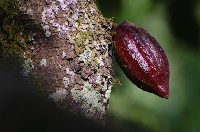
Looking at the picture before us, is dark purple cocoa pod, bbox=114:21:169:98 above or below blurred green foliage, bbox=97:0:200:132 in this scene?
below

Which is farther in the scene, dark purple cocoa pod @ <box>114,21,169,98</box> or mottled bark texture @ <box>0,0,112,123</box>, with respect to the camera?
dark purple cocoa pod @ <box>114,21,169,98</box>

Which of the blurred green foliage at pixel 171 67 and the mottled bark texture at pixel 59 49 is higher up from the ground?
the blurred green foliage at pixel 171 67

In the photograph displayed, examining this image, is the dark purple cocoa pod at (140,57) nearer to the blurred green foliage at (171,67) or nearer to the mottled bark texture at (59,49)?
the mottled bark texture at (59,49)

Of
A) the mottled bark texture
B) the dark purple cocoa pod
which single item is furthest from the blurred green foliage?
the mottled bark texture

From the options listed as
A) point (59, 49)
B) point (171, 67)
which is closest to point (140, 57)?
point (59, 49)

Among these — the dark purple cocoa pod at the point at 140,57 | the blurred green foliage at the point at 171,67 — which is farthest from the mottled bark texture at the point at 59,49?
the blurred green foliage at the point at 171,67

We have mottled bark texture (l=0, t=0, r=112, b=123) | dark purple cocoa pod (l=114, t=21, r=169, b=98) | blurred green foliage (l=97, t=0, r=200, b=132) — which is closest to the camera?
mottled bark texture (l=0, t=0, r=112, b=123)

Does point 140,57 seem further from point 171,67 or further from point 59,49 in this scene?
point 171,67

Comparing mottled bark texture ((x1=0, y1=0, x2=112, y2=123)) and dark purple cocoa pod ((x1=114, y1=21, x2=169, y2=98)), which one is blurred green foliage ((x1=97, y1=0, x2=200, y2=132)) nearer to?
dark purple cocoa pod ((x1=114, y1=21, x2=169, y2=98))
